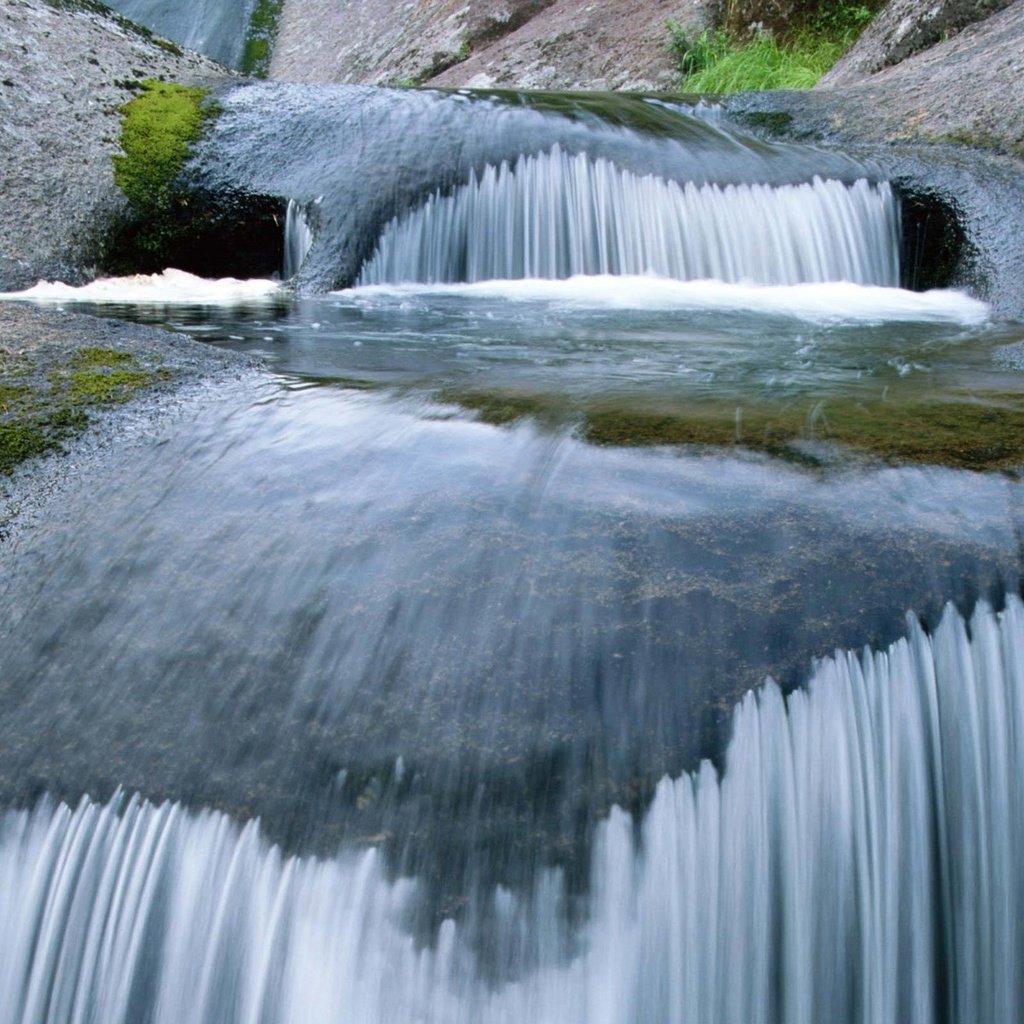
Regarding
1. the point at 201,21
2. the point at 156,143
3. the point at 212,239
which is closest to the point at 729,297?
the point at 212,239

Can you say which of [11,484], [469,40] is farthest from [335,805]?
[469,40]

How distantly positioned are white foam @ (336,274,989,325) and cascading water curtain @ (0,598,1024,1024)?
11.7 feet

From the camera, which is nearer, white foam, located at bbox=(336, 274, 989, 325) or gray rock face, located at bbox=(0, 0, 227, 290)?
white foam, located at bbox=(336, 274, 989, 325)

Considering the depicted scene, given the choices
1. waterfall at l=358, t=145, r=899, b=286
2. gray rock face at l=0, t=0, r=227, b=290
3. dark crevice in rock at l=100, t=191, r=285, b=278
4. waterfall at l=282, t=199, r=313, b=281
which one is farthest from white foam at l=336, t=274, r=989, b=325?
gray rock face at l=0, t=0, r=227, b=290

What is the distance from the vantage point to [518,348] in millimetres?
4465

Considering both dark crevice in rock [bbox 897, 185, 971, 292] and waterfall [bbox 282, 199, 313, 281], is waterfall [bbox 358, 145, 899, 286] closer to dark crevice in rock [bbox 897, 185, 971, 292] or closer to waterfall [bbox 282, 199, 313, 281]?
dark crevice in rock [bbox 897, 185, 971, 292]

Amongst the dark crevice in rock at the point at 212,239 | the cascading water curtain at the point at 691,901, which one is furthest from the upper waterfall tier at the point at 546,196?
the cascading water curtain at the point at 691,901

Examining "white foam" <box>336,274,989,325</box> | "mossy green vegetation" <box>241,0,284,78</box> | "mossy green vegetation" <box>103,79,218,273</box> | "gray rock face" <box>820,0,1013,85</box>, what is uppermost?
"mossy green vegetation" <box>241,0,284,78</box>

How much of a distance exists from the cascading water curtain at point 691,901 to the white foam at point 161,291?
447 centimetres

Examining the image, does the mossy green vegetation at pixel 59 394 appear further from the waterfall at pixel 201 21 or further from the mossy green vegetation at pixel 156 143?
the waterfall at pixel 201 21

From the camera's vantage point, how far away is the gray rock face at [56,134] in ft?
21.6

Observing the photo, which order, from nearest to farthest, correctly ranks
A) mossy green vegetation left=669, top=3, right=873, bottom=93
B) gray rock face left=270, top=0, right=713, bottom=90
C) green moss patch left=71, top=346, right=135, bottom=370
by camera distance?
green moss patch left=71, top=346, right=135, bottom=370 → mossy green vegetation left=669, top=3, right=873, bottom=93 → gray rock face left=270, top=0, right=713, bottom=90

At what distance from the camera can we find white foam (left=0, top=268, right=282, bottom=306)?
20.0ft

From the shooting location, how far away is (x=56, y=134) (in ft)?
22.8
